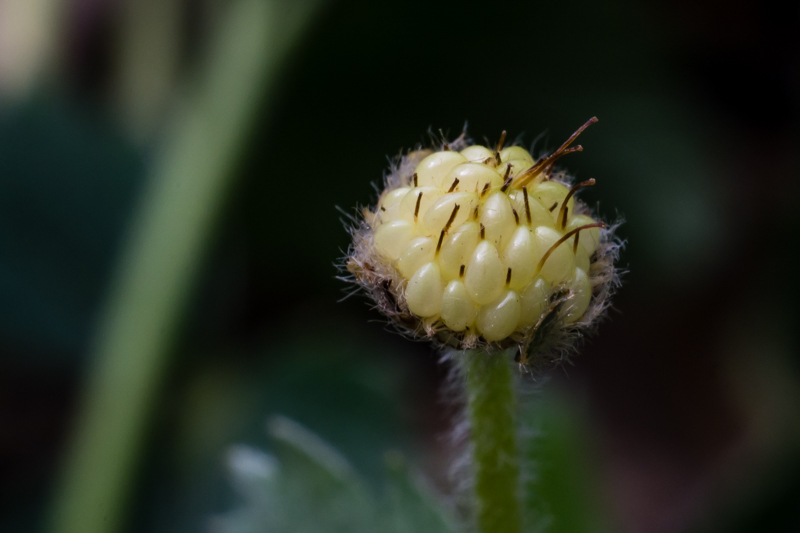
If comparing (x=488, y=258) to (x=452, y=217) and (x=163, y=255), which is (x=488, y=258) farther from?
(x=163, y=255)

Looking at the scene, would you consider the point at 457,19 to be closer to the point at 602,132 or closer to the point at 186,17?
the point at 602,132

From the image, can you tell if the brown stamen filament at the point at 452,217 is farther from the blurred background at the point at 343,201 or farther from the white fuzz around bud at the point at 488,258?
the blurred background at the point at 343,201

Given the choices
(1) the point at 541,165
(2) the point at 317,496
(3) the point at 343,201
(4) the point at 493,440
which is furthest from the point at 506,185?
(3) the point at 343,201

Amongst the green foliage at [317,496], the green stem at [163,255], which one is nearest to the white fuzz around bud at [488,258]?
the green foliage at [317,496]

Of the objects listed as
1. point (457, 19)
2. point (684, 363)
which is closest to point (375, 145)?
point (457, 19)

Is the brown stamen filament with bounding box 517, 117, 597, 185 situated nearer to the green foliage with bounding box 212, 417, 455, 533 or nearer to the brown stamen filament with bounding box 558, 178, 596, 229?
the brown stamen filament with bounding box 558, 178, 596, 229

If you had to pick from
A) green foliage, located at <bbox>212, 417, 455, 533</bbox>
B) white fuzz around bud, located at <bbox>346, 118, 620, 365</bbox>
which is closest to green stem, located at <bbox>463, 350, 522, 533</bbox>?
white fuzz around bud, located at <bbox>346, 118, 620, 365</bbox>

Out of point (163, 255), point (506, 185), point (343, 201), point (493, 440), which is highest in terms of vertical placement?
point (343, 201)

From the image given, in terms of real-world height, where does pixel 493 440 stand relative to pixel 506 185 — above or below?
below
